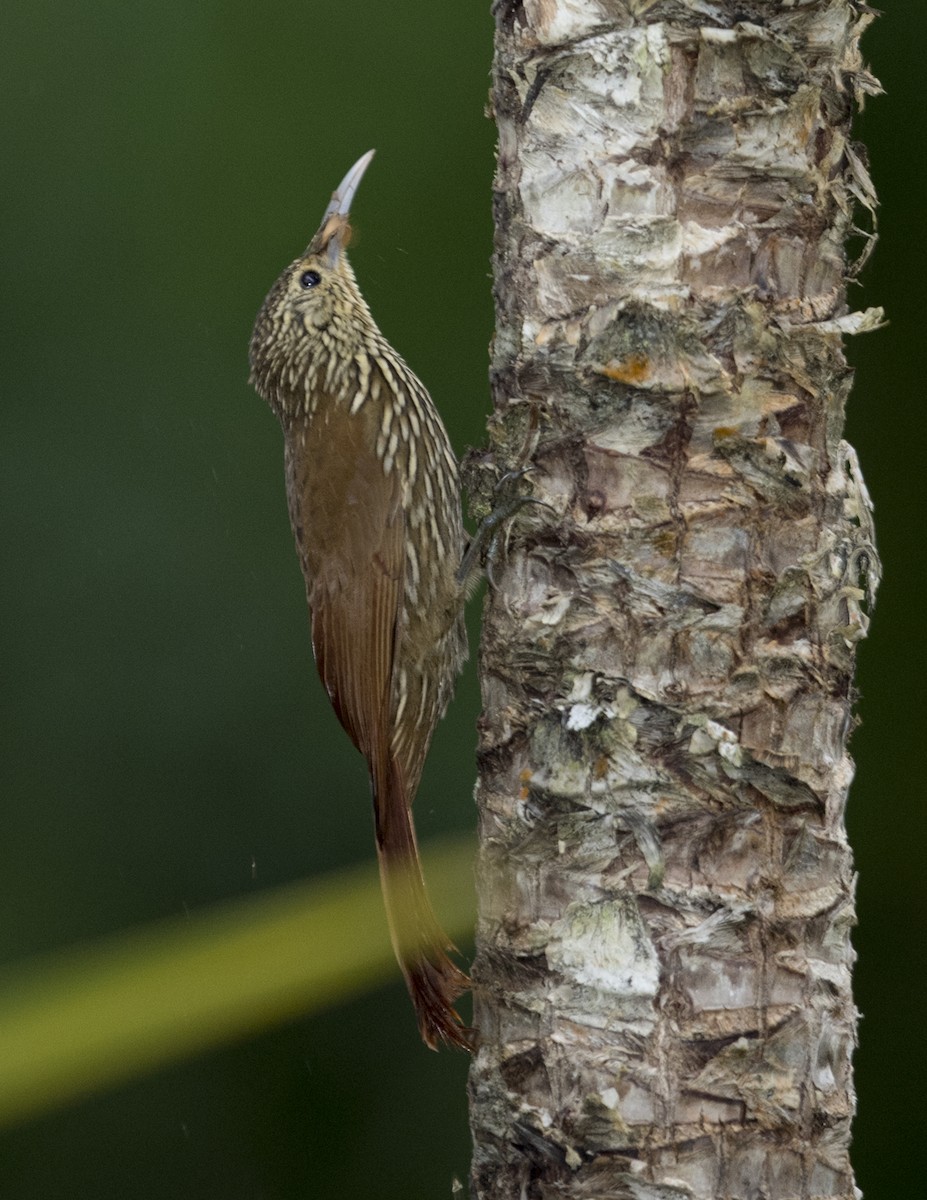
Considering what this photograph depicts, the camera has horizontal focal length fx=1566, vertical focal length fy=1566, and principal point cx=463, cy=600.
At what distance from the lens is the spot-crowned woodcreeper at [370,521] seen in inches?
112

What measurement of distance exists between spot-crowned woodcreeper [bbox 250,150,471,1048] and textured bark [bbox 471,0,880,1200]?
0.91 meters

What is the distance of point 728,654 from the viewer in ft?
5.80

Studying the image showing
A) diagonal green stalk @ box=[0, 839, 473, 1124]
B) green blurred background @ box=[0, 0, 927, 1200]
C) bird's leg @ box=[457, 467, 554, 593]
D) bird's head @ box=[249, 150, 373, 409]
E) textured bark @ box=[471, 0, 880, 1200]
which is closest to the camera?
textured bark @ box=[471, 0, 880, 1200]

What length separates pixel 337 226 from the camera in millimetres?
3145

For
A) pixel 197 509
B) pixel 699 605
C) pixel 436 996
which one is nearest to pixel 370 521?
pixel 436 996

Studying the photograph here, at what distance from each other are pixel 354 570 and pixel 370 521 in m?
0.10

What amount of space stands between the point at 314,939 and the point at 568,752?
2.06 meters

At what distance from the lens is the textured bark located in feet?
5.78

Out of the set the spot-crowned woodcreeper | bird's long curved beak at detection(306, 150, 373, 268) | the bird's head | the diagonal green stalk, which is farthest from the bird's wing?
the diagonal green stalk

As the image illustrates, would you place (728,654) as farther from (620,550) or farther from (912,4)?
(912,4)

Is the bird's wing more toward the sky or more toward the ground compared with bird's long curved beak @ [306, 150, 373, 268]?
more toward the ground

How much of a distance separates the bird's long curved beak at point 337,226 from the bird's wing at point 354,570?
43 cm

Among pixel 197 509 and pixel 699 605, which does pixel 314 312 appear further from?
pixel 699 605

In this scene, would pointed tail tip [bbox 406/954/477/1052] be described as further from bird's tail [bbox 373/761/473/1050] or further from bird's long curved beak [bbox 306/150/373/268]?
bird's long curved beak [bbox 306/150/373/268]
